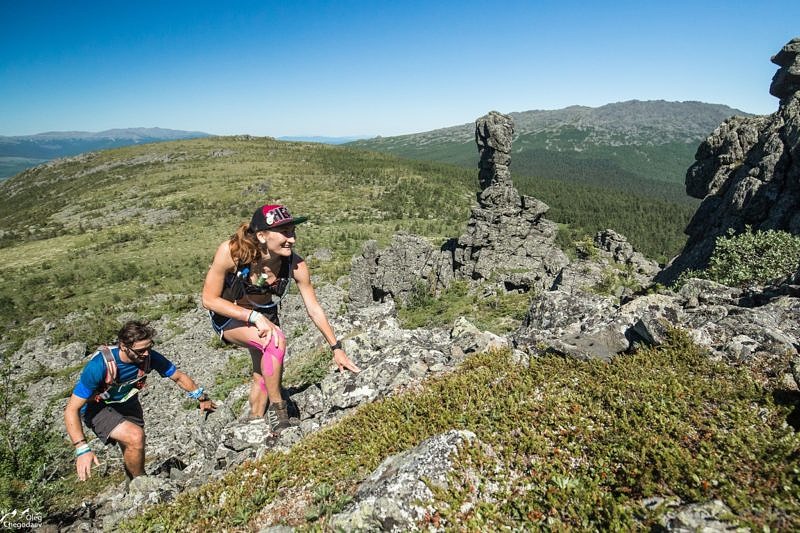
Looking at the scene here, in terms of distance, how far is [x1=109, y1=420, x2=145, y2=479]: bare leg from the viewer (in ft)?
23.8

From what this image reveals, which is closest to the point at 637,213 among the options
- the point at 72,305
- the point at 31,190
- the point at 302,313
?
the point at 302,313

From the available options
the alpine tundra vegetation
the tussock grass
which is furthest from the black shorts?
the tussock grass

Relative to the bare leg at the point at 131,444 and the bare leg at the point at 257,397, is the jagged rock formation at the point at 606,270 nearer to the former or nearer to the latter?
the bare leg at the point at 257,397

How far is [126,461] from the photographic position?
7.41 m

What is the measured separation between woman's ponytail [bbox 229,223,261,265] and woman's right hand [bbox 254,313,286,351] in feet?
3.10

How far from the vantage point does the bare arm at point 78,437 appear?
6379 millimetres

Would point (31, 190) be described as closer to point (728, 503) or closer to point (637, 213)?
point (728, 503)

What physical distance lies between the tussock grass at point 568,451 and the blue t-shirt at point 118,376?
266 centimetres

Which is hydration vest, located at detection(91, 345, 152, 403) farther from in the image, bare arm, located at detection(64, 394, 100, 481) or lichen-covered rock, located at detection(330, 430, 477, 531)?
lichen-covered rock, located at detection(330, 430, 477, 531)

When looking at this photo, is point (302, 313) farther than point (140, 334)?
Yes

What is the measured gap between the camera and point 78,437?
6.57 metres

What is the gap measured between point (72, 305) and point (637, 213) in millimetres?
146332

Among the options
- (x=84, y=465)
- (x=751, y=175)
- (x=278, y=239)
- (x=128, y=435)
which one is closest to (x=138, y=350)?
(x=128, y=435)

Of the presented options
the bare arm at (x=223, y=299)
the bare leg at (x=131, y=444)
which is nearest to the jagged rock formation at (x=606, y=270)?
the bare arm at (x=223, y=299)
